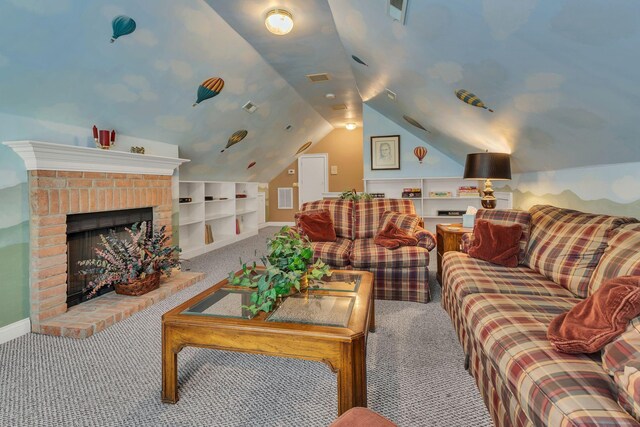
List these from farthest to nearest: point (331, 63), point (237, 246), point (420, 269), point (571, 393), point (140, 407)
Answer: point (237, 246), point (331, 63), point (420, 269), point (140, 407), point (571, 393)

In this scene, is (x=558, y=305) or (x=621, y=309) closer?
(x=621, y=309)

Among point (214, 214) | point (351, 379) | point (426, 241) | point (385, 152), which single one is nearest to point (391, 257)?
point (426, 241)

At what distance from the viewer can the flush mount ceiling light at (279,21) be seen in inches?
104

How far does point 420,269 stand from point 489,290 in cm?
99

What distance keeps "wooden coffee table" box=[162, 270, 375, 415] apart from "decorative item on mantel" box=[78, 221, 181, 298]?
1.40m

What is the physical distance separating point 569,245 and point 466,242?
0.86 metres

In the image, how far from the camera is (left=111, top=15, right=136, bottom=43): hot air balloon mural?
86.6 inches

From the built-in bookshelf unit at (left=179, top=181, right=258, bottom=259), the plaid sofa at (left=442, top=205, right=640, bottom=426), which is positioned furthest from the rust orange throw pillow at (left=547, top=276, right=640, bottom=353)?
the built-in bookshelf unit at (left=179, top=181, right=258, bottom=259)

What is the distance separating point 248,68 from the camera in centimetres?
356

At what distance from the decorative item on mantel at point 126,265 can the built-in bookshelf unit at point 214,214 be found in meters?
1.56

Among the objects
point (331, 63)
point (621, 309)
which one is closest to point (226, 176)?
point (331, 63)

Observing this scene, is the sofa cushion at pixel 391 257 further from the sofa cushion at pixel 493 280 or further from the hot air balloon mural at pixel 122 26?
the hot air balloon mural at pixel 122 26

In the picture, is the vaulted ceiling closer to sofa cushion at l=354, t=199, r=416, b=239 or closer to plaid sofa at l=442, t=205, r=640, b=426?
plaid sofa at l=442, t=205, r=640, b=426

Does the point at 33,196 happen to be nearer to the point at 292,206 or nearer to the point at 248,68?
the point at 248,68
